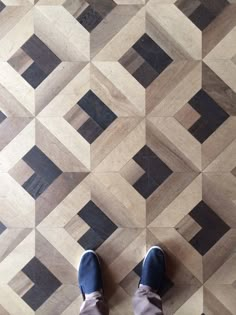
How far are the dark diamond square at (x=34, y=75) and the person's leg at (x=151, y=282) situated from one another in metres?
0.71

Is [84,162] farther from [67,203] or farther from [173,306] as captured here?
[173,306]

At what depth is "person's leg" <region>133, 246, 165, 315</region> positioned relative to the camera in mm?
1236

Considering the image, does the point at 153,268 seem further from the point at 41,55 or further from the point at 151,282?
the point at 41,55

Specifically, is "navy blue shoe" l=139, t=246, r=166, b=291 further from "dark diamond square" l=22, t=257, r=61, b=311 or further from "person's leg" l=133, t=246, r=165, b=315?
"dark diamond square" l=22, t=257, r=61, b=311

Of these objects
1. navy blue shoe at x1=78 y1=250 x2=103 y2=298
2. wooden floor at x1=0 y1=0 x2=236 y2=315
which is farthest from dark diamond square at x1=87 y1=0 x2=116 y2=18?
navy blue shoe at x1=78 y1=250 x2=103 y2=298

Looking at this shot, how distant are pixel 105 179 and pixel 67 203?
160 mm

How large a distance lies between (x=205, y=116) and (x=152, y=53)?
287 mm

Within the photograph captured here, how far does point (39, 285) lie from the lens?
1.30 m

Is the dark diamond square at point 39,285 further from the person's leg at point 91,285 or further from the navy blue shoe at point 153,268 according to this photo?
the navy blue shoe at point 153,268

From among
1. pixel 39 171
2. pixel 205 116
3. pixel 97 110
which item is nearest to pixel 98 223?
pixel 39 171

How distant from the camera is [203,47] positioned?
1.28 m

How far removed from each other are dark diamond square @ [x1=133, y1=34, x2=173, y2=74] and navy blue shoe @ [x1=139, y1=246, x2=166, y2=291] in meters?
0.63

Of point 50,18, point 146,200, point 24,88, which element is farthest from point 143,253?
point 50,18

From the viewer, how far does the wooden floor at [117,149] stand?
1.28 metres
